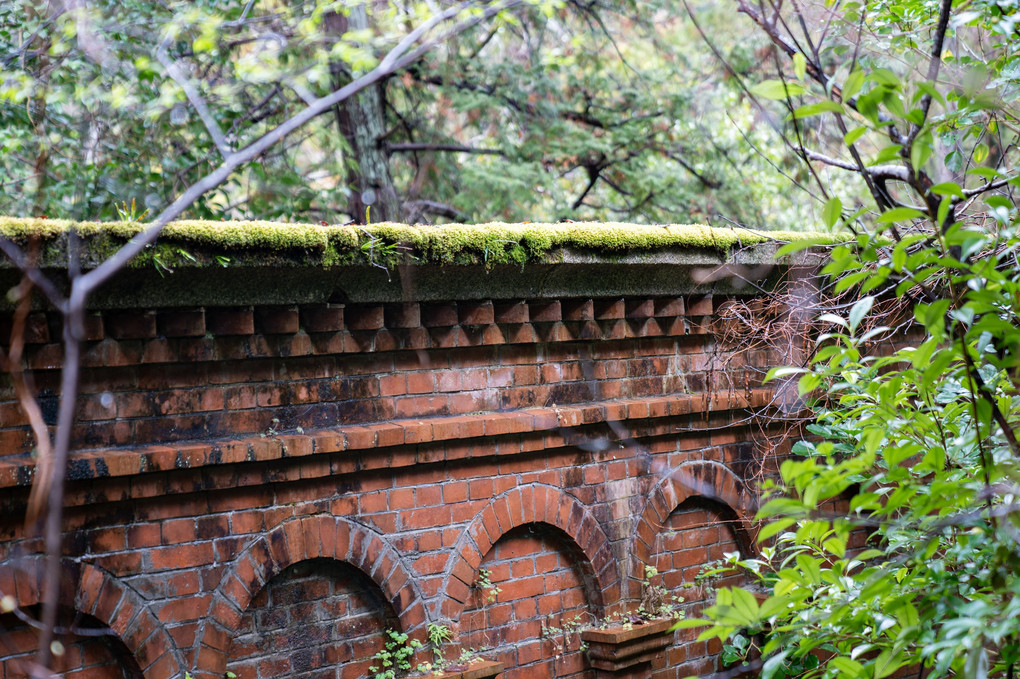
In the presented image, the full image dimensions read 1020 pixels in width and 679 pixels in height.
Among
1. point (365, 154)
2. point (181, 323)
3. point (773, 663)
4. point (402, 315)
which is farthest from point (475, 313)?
point (365, 154)

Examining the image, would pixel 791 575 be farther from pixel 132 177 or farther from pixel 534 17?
pixel 534 17

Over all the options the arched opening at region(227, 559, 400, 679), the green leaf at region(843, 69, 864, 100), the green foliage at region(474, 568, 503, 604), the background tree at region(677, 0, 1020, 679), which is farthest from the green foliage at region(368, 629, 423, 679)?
the green leaf at region(843, 69, 864, 100)

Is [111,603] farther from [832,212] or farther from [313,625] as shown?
[832,212]

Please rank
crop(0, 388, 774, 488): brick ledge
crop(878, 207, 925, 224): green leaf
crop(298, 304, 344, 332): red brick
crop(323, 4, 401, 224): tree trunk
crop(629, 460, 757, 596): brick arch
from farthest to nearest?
crop(323, 4, 401, 224): tree trunk
crop(629, 460, 757, 596): brick arch
crop(298, 304, 344, 332): red brick
crop(0, 388, 774, 488): brick ledge
crop(878, 207, 925, 224): green leaf

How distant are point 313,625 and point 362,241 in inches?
59.0

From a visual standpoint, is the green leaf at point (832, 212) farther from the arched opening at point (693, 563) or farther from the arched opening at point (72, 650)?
the arched opening at point (693, 563)

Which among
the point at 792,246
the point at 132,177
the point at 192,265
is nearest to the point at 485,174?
the point at 132,177

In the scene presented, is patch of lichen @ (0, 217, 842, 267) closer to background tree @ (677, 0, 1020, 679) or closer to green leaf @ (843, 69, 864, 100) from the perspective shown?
background tree @ (677, 0, 1020, 679)

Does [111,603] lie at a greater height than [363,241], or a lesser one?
lesser

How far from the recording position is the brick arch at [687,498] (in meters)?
4.14

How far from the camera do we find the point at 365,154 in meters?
8.14

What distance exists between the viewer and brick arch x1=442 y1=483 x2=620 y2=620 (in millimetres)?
3502

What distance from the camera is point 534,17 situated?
865 centimetres

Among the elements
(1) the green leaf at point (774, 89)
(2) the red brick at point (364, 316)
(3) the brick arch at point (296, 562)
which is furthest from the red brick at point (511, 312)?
(1) the green leaf at point (774, 89)
